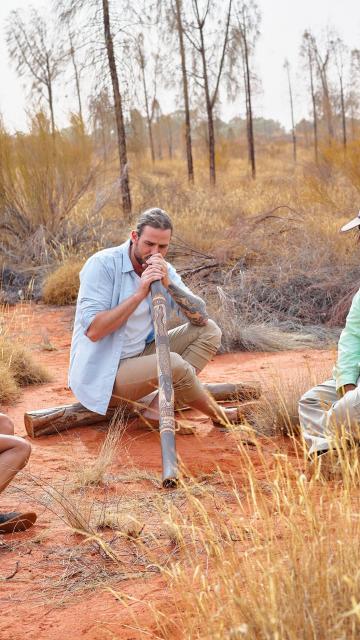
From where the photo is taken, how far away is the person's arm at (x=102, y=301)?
4680 mm

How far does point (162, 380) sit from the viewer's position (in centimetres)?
444

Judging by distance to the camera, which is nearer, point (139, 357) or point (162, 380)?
point (162, 380)

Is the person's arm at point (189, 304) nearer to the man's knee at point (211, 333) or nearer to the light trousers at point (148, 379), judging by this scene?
the man's knee at point (211, 333)

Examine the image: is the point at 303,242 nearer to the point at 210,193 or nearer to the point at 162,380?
the point at 162,380

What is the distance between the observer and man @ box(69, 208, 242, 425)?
470 cm

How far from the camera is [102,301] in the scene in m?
4.80

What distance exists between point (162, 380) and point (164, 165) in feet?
104

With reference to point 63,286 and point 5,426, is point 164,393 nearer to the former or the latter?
point 5,426

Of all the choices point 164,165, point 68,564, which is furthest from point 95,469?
point 164,165

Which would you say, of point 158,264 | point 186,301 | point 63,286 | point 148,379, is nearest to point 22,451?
point 148,379

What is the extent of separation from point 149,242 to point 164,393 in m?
0.91

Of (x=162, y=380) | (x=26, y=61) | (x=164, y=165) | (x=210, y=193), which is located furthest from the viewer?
(x=164, y=165)

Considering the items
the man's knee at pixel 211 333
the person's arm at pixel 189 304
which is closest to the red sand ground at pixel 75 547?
the man's knee at pixel 211 333

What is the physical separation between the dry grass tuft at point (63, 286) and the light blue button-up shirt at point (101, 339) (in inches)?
212
